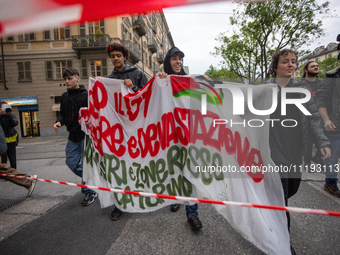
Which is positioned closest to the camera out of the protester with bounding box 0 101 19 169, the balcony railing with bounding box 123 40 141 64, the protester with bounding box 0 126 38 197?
the protester with bounding box 0 126 38 197

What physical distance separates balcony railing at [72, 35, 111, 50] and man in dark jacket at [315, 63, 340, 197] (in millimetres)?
17667

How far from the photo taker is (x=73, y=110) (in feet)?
10.2

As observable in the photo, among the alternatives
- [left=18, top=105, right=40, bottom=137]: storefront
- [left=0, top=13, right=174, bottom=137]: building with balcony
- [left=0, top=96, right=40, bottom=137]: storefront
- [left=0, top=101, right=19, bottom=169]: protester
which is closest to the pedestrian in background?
[left=0, top=101, right=19, bottom=169]: protester

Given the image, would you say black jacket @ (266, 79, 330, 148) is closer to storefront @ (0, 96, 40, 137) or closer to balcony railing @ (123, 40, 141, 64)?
balcony railing @ (123, 40, 141, 64)

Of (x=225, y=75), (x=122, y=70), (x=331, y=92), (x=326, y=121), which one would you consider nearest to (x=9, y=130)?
(x=122, y=70)

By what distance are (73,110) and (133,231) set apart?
83.2 inches

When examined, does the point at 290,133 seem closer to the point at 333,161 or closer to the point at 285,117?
the point at 285,117

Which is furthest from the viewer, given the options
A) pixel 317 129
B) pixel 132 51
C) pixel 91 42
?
pixel 132 51

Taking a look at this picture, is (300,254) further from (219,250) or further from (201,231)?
(201,231)

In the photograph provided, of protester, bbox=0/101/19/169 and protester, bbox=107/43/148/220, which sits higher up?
protester, bbox=107/43/148/220

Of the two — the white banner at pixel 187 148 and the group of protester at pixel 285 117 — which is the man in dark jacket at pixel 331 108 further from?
the white banner at pixel 187 148

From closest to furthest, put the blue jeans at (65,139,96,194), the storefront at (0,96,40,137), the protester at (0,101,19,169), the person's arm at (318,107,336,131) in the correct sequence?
the person's arm at (318,107,336,131), the blue jeans at (65,139,96,194), the protester at (0,101,19,169), the storefront at (0,96,40,137)

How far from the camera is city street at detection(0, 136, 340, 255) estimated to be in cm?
188

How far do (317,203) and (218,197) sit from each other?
187 centimetres
